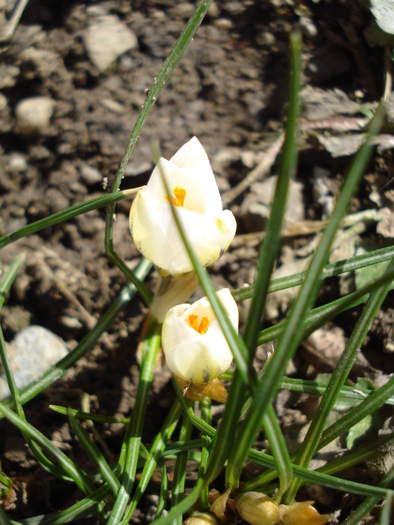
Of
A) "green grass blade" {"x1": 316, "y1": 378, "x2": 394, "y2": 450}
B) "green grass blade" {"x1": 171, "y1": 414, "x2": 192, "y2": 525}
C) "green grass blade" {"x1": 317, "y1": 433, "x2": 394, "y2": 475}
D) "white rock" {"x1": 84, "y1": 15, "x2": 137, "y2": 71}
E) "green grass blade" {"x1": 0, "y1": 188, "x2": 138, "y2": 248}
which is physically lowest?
"green grass blade" {"x1": 171, "y1": 414, "x2": 192, "y2": 525}

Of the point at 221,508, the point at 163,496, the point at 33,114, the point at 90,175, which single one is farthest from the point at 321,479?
the point at 33,114

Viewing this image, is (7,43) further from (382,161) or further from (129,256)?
(382,161)

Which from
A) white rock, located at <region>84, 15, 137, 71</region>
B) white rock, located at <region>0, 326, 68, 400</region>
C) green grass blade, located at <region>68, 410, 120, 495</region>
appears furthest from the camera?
white rock, located at <region>84, 15, 137, 71</region>

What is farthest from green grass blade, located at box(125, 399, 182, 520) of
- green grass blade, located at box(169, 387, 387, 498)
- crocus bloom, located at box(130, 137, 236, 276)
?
crocus bloom, located at box(130, 137, 236, 276)

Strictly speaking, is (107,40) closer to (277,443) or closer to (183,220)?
(183,220)

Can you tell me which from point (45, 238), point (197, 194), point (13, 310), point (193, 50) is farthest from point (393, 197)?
point (13, 310)

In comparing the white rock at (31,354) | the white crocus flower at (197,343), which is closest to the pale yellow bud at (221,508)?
the white crocus flower at (197,343)

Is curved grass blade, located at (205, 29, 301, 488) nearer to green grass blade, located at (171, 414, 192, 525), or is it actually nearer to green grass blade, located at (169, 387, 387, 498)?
green grass blade, located at (169, 387, 387, 498)
